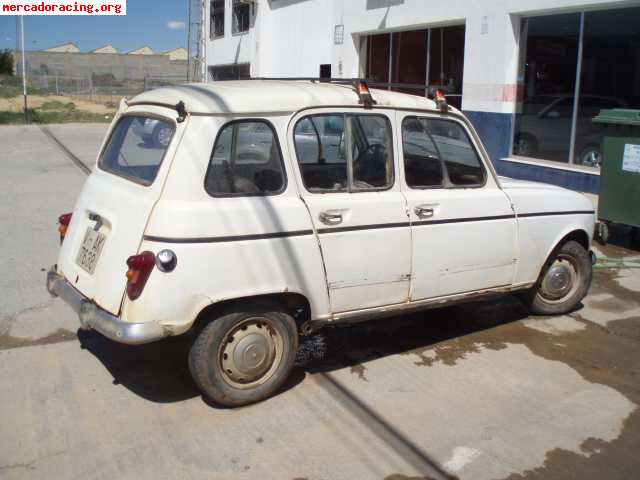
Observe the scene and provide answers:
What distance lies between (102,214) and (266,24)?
63.8ft

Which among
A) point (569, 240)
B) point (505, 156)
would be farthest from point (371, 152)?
point (505, 156)

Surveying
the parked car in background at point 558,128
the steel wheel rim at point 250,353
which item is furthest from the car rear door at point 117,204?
the parked car in background at point 558,128

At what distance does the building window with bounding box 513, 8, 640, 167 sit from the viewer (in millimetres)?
10492

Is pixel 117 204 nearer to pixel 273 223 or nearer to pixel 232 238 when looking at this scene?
pixel 232 238

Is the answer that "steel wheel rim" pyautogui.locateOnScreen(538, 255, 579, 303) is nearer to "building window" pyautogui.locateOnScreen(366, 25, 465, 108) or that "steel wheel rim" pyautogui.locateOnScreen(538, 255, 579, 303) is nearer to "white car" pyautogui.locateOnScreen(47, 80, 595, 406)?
"white car" pyautogui.locateOnScreen(47, 80, 595, 406)

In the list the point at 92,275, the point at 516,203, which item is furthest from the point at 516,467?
the point at 92,275

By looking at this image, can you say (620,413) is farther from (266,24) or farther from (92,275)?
(266,24)

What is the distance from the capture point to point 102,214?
13.8 feet

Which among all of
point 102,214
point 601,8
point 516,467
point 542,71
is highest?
point 601,8

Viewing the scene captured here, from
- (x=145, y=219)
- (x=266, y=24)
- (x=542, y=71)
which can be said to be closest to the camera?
(x=145, y=219)

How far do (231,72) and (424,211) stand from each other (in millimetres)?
24361

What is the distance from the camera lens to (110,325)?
380 centimetres

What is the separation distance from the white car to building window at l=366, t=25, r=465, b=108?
8.30 metres

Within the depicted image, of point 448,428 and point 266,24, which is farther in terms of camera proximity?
point 266,24
